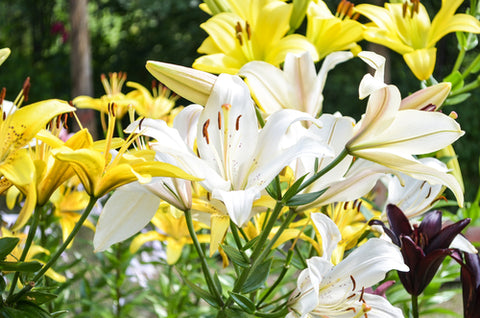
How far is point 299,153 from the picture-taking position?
415mm

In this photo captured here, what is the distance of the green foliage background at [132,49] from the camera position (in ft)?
15.4

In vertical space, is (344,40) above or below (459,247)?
above

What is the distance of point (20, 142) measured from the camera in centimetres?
42

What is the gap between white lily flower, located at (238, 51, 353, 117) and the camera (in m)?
0.52

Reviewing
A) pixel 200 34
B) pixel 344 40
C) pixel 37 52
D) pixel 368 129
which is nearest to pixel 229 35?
pixel 344 40

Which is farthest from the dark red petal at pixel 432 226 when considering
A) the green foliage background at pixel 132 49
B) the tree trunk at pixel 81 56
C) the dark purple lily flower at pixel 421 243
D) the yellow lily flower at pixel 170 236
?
the tree trunk at pixel 81 56

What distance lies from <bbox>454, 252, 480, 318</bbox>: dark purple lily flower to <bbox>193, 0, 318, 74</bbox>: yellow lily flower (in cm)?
24

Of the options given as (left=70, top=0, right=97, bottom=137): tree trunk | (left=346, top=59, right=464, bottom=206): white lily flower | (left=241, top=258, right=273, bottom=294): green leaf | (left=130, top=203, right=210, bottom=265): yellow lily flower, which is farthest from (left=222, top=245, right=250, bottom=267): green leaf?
(left=70, top=0, right=97, bottom=137): tree trunk

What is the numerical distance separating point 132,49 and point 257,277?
5.72 meters

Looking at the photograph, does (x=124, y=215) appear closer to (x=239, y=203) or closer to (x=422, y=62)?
(x=239, y=203)

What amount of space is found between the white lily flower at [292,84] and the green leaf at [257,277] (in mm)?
137

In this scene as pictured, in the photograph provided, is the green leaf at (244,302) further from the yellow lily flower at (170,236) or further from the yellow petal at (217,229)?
the yellow lily flower at (170,236)

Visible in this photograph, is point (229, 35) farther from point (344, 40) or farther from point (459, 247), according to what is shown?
point (459, 247)

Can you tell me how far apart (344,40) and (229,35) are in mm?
123
